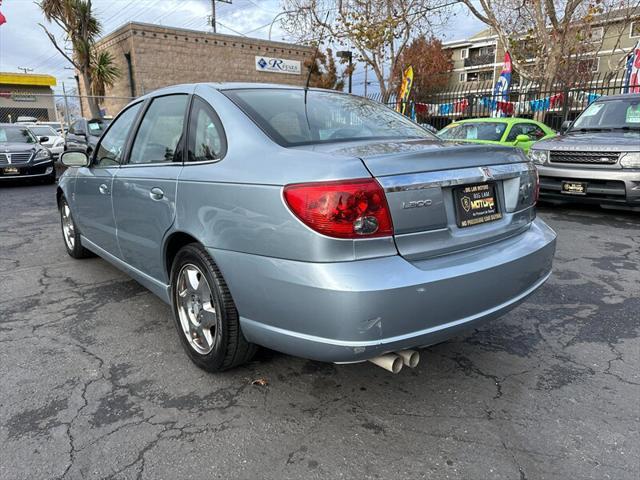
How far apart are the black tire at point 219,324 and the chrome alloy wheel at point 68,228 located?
2839mm

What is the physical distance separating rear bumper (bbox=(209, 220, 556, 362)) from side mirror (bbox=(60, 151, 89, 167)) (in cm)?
233

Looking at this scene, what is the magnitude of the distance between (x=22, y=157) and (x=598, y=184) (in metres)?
12.2

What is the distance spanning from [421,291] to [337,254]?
1.34ft

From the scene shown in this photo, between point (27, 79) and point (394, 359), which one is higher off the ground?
point (27, 79)

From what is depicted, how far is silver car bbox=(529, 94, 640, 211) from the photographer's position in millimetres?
6492

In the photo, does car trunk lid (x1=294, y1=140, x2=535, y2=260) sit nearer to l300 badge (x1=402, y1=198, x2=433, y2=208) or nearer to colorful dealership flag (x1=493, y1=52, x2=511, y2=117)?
l300 badge (x1=402, y1=198, x2=433, y2=208)

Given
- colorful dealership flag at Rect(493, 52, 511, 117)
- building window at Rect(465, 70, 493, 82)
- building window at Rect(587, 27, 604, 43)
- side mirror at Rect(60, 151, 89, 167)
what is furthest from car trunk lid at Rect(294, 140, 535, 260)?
building window at Rect(465, 70, 493, 82)

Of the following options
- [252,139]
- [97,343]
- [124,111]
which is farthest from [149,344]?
[124,111]

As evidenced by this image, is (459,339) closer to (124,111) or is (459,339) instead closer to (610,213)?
(124,111)

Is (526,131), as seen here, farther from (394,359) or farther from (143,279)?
(394,359)

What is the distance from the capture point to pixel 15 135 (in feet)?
41.7

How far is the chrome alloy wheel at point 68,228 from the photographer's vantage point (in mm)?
5117

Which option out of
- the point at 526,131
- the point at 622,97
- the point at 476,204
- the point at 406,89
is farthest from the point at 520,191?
the point at 406,89

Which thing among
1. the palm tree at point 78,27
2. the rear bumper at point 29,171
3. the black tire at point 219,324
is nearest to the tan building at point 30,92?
the palm tree at point 78,27
